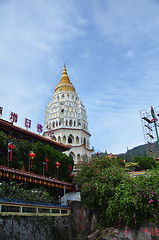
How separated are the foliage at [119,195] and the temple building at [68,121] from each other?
67.5 feet

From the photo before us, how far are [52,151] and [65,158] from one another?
6.37ft

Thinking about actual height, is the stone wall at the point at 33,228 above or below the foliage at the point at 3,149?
below

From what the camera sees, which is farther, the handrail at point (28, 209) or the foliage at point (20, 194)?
the foliage at point (20, 194)

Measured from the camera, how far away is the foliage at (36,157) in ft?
61.0

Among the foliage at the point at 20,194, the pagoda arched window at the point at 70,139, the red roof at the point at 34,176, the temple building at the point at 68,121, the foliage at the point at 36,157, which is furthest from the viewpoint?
the pagoda arched window at the point at 70,139

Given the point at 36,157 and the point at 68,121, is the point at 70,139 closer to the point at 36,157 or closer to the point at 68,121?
the point at 68,121

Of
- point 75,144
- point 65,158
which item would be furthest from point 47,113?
point 65,158

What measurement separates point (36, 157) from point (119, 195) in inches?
323

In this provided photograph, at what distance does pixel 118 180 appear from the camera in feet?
59.4

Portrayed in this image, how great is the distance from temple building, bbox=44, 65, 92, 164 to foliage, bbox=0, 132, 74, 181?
52.5 feet

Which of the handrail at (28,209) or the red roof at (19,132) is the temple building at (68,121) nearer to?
the red roof at (19,132)

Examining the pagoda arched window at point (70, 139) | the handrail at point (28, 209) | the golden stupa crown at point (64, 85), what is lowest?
the handrail at point (28, 209)

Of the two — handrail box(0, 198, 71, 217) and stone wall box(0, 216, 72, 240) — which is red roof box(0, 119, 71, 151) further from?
stone wall box(0, 216, 72, 240)

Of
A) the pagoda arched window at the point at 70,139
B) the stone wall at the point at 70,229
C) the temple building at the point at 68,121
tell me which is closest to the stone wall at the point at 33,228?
the stone wall at the point at 70,229
